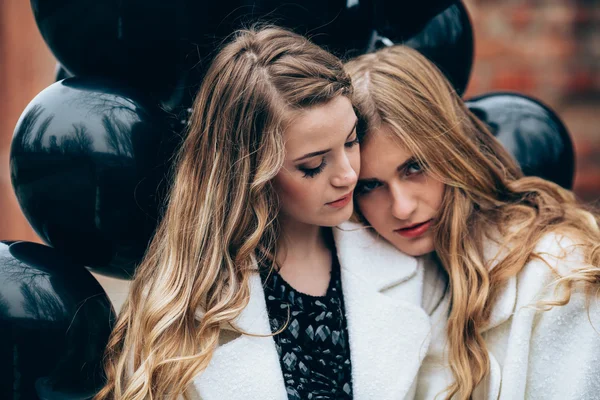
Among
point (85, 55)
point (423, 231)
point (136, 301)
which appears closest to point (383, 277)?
point (423, 231)

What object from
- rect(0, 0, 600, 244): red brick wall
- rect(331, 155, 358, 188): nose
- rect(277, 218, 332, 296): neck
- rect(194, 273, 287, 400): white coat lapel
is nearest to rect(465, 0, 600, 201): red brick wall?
rect(0, 0, 600, 244): red brick wall

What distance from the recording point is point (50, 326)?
1.43 m

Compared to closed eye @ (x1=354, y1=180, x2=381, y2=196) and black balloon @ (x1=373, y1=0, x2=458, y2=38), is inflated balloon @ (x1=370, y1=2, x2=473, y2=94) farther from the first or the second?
Answer: closed eye @ (x1=354, y1=180, x2=381, y2=196)

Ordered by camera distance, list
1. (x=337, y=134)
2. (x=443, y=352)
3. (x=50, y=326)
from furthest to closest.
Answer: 1. (x=443, y=352)
2. (x=337, y=134)
3. (x=50, y=326)

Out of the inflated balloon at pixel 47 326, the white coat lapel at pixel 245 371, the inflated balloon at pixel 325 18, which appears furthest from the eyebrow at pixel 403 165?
the inflated balloon at pixel 47 326

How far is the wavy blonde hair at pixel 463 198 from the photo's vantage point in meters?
1.69

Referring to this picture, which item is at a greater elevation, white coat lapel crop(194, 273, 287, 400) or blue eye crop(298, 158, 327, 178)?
blue eye crop(298, 158, 327, 178)

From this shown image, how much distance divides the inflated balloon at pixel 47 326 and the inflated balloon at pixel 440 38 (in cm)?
103

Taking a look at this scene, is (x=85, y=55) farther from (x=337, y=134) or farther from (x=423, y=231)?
(x=423, y=231)

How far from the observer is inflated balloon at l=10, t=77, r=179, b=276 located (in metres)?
1.50

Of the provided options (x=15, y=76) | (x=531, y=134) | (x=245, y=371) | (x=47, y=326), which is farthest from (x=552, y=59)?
(x=15, y=76)

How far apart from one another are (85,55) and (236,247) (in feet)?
1.90

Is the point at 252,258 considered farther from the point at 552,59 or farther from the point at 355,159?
the point at 552,59

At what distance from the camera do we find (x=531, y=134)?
1937mm
